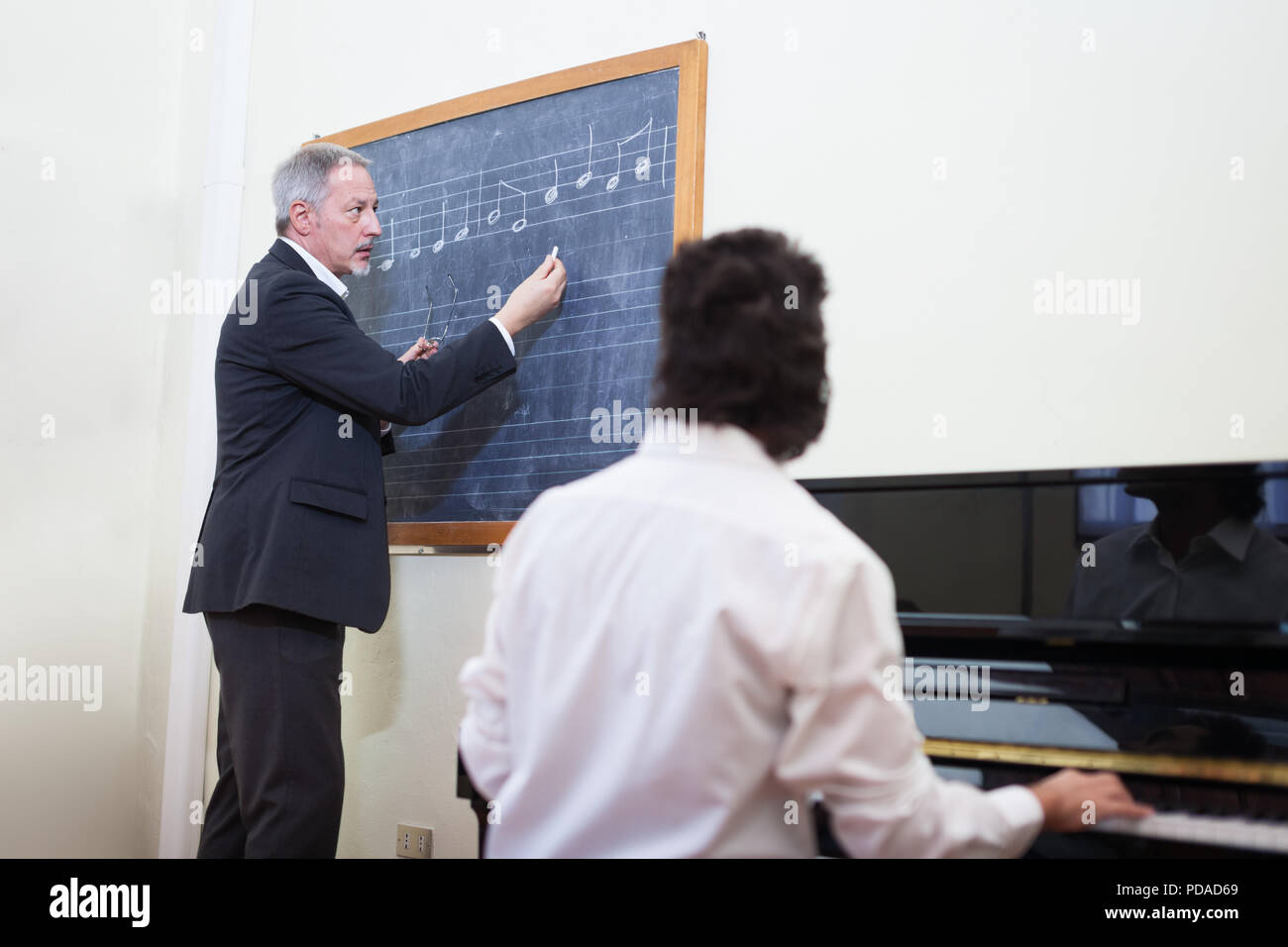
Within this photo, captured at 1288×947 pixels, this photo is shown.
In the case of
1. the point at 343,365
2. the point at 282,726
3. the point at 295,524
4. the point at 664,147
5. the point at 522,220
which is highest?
the point at 664,147

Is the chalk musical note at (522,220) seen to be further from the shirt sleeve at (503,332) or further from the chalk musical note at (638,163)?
the shirt sleeve at (503,332)

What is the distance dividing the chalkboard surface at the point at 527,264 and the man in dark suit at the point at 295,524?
8.2 inches

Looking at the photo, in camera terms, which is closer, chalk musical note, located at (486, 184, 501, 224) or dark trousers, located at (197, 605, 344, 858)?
dark trousers, located at (197, 605, 344, 858)

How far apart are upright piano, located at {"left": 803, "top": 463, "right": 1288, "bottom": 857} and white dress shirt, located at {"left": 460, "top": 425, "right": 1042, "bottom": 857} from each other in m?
0.28

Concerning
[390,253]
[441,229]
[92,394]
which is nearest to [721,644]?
[441,229]

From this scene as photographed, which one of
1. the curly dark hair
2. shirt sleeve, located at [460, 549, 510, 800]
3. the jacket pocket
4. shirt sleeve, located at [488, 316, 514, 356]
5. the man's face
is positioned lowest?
shirt sleeve, located at [460, 549, 510, 800]

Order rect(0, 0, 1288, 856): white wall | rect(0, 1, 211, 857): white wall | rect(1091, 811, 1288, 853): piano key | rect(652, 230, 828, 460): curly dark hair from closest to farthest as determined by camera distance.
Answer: rect(652, 230, 828, 460): curly dark hair → rect(1091, 811, 1288, 853): piano key → rect(0, 0, 1288, 856): white wall → rect(0, 1, 211, 857): white wall

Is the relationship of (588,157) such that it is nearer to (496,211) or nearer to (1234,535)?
(496,211)

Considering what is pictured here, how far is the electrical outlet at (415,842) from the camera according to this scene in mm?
2686

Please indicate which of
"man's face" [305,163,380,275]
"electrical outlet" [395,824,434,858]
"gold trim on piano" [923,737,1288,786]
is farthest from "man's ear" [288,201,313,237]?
"gold trim on piano" [923,737,1288,786]

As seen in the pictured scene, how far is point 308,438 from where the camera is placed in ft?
7.60

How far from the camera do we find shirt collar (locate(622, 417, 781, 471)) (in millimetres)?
1126

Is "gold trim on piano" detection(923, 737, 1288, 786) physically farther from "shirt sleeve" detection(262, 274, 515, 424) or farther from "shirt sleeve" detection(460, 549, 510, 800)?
"shirt sleeve" detection(262, 274, 515, 424)

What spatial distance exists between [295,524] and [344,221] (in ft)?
2.35
